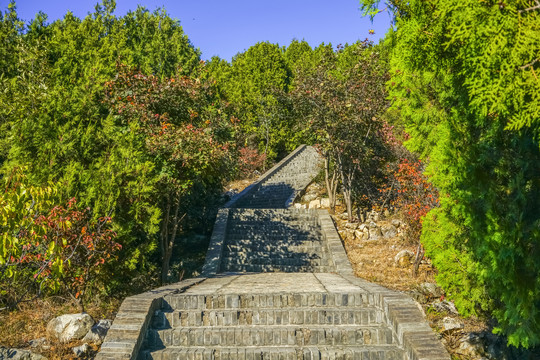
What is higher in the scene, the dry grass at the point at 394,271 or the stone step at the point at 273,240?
the stone step at the point at 273,240

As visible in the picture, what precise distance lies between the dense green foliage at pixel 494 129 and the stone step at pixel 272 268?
5.81 metres

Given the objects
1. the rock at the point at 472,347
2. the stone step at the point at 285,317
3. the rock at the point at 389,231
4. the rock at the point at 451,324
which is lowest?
the rock at the point at 472,347

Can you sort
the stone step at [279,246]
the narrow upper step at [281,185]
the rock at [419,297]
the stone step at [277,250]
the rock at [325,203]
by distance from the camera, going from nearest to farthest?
the rock at [419,297] → the stone step at [277,250] → the stone step at [279,246] → the rock at [325,203] → the narrow upper step at [281,185]

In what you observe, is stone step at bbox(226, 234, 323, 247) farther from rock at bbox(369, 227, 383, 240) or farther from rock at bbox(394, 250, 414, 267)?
rock at bbox(394, 250, 414, 267)

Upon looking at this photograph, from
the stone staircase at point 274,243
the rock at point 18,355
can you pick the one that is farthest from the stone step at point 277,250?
the rock at point 18,355

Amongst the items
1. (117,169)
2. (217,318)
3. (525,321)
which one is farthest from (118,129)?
(525,321)

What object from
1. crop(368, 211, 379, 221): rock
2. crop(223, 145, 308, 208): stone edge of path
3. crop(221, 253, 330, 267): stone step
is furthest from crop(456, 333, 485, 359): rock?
crop(223, 145, 308, 208): stone edge of path

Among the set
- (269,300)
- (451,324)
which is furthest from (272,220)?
(451,324)

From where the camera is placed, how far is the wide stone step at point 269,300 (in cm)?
722

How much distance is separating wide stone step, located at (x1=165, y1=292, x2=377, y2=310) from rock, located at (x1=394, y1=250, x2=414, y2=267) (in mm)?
4683

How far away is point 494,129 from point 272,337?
14.2ft

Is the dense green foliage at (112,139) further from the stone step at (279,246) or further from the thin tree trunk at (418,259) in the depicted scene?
the thin tree trunk at (418,259)

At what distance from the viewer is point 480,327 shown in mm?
8094

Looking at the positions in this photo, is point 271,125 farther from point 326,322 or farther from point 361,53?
point 326,322
